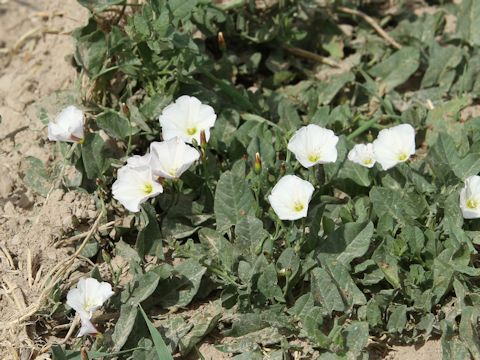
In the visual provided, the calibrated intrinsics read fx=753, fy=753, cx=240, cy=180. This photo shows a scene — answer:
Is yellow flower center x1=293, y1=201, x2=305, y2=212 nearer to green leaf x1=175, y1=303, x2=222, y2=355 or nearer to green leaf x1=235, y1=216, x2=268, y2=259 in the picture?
green leaf x1=235, y1=216, x2=268, y2=259

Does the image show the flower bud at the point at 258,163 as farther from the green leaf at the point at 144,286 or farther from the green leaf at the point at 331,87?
the green leaf at the point at 331,87

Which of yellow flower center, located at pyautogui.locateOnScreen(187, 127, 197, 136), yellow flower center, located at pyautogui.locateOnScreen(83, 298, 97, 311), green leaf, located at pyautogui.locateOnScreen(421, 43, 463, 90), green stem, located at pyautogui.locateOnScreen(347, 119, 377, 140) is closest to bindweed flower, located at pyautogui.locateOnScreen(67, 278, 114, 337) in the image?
yellow flower center, located at pyautogui.locateOnScreen(83, 298, 97, 311)

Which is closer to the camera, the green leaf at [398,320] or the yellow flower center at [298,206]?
the green leaf at [398,320]

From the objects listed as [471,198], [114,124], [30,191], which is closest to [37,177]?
[30,191]

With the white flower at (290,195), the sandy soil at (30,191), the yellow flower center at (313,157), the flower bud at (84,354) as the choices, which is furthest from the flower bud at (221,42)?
the flower bud at (84,354)

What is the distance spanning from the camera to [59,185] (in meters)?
3.13

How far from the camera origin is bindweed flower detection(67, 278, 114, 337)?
2566 millimetres

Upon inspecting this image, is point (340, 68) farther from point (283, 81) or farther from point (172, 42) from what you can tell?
point (172, 42)

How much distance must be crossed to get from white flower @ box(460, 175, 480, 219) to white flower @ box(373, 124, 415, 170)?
25cm

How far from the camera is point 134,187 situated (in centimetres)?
284

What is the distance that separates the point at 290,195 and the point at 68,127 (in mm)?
935

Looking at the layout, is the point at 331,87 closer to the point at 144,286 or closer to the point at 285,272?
the point at 285,272

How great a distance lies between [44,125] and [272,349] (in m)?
1.47

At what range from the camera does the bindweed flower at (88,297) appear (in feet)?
8.42
